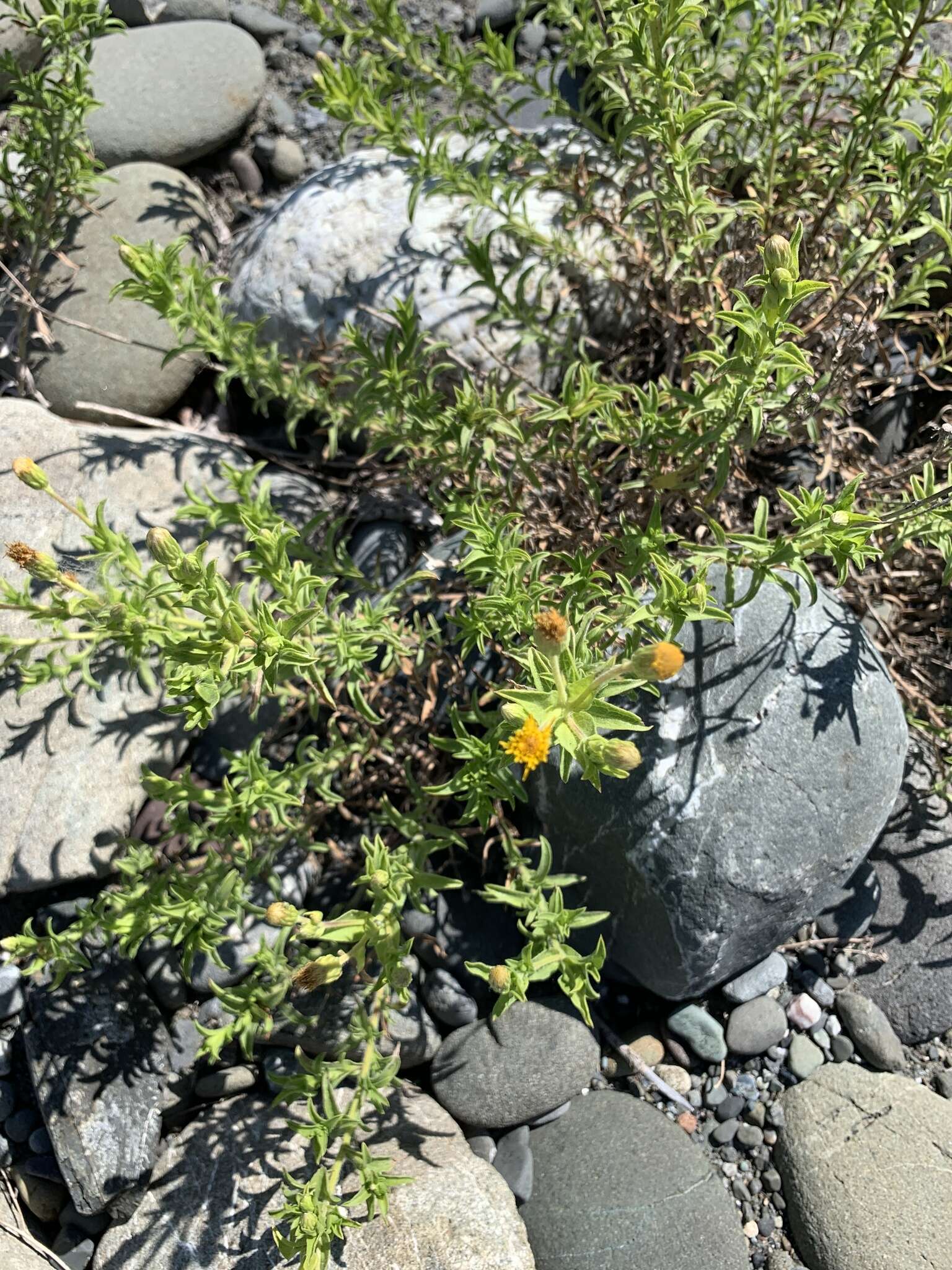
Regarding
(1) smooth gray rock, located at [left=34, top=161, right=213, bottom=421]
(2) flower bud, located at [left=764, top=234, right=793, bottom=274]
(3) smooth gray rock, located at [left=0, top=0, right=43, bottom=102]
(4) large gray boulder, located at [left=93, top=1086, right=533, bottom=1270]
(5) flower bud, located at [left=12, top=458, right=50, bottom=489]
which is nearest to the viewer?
(2) flower bud, located at [left=764, top=234, right=793, bottom=274]

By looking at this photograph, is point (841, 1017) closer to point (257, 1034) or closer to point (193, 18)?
point (257, 1034)

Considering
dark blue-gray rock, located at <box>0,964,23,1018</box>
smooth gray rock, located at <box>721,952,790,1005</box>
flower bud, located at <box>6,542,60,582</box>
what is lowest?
dark blue-gray rock, located at <box>0,964,23,1018</box>

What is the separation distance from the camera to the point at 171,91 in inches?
182

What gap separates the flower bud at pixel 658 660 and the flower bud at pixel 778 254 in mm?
911

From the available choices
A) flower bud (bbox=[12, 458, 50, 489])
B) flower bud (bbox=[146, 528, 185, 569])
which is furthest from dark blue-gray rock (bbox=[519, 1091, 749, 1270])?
flower bud (bbox=[12, 458, 50, 489])

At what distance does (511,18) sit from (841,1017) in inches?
182

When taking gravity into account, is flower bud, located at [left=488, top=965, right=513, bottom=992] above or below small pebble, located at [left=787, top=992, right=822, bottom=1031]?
above

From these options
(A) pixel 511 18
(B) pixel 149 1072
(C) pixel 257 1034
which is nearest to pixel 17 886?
(B) pixel 149 1072

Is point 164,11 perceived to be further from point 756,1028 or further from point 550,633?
point 756,1028

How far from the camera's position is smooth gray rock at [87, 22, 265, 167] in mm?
4574

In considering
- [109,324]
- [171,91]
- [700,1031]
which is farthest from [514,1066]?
[171,91]

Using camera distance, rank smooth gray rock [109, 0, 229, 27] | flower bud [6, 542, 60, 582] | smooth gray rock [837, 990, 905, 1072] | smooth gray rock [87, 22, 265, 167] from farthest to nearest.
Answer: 1. smooth gray rock [109, 0, 229, 27]
2. smooth gray rock [87, 22, 265, 167]
3. smooth gray rock [837, 990, 905, 1072]
4. flower bud [6, 542, 60, 582]

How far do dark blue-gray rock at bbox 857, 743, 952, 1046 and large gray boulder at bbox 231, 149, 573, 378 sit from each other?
7.17 ft

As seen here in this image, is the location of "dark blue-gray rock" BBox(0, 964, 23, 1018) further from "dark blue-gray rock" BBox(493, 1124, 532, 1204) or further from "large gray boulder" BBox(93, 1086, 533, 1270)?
"dark blue-gray rock" BBox(493, 1124, 532, 1204)
